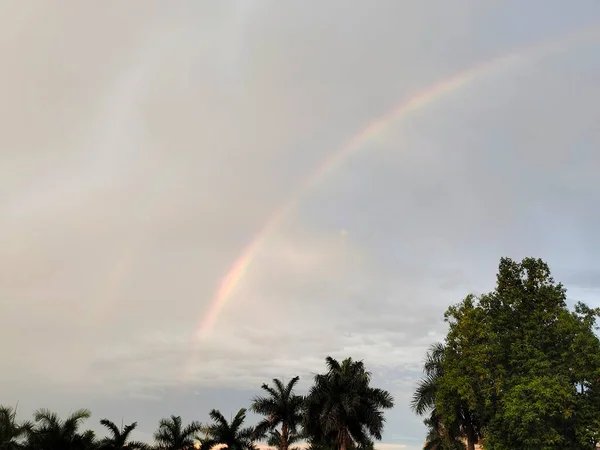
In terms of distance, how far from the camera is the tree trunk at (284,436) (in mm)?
54900

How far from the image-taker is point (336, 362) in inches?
2169

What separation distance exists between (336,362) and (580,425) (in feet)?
78.1

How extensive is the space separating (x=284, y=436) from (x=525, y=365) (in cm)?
2714

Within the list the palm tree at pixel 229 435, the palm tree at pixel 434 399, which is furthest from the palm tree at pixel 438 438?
the palm tree at pixel 229 435

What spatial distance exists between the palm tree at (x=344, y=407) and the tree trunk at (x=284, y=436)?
9.46 feet

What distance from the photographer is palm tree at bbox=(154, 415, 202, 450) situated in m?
54.1

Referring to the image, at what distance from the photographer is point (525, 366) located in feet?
137

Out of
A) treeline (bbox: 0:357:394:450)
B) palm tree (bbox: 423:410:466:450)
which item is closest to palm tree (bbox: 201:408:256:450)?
treeline (bbox: 0:357:394:450)

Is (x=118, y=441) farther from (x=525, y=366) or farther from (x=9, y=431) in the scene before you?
(x=525, y=366)

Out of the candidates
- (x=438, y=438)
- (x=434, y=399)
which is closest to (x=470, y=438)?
(x=434, y=399)

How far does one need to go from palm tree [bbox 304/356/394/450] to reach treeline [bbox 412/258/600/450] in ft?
26.7

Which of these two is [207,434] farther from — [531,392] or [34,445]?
[531,392]

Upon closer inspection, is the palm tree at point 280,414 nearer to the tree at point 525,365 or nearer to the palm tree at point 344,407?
the palm tree at point 344,407

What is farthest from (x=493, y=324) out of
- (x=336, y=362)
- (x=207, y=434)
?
(x=207, y=434)
